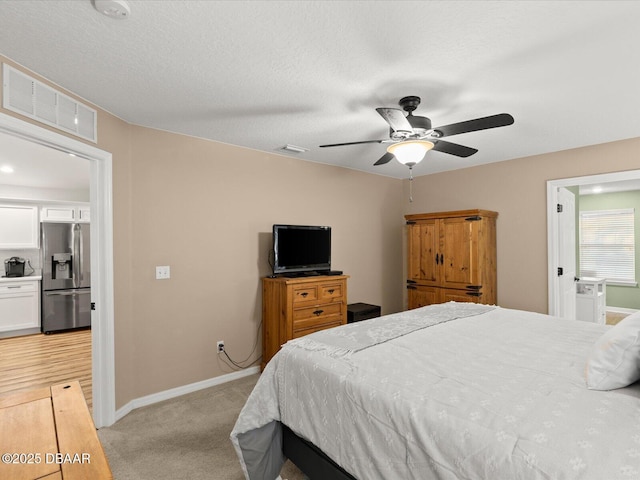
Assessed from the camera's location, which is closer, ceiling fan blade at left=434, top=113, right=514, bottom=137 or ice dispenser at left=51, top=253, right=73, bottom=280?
ceiling fan blade at left=434, top=113, right=514, bottom=137

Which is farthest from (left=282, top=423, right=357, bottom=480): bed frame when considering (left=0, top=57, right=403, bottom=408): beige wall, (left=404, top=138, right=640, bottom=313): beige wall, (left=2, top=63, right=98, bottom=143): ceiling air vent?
(left=404, top=138, right=640, bottom=313): beige wall

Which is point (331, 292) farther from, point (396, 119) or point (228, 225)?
point (396, 119)

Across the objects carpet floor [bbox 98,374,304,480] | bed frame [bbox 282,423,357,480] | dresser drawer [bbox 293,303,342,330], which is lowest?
carpet floor [bbox 98,374,304,480]

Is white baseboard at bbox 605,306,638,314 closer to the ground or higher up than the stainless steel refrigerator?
closer to the ground

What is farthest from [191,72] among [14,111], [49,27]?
[14,111]

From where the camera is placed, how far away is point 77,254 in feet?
19.0

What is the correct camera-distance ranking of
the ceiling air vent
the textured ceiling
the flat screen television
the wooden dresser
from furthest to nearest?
the flat screen television
the wooden dresser
the ceiling air vent
the textured ceiling

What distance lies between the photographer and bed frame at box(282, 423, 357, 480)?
5.20 ft

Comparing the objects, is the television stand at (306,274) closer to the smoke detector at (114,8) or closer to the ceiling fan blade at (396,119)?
the ceiling fan blade at (396,119)

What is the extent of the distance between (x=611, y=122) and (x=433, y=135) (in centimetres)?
189

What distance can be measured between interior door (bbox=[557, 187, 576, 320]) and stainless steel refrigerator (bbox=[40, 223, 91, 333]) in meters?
7.09

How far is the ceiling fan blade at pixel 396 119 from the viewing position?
2041 millimetres

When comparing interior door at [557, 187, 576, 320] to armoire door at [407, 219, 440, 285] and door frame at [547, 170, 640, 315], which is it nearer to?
door frame at [547, 170, 640, 315]

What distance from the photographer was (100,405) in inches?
104
